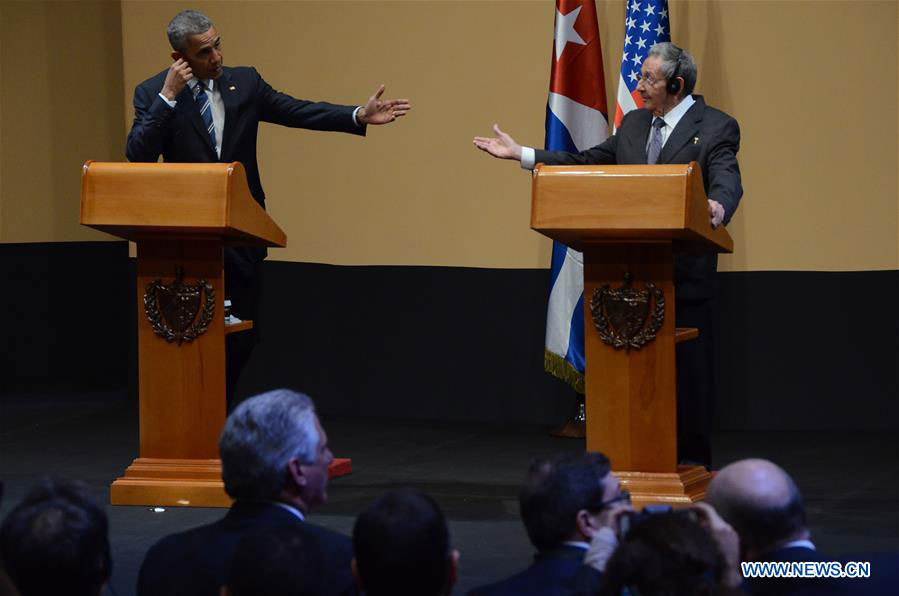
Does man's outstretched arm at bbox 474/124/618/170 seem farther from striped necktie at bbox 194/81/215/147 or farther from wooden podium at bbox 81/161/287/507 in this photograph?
striped necktie at bbox 194/81/215/147

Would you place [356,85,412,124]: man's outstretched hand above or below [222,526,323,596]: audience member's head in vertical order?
above

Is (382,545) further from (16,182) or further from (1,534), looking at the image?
(16,182)

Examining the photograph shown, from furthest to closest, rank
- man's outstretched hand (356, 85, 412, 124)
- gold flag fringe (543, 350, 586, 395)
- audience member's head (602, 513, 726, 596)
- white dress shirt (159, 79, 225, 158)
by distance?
gold flag fringe (543, 350, 586, 395)
man's outstretched hand (356, 85, 412, 124)
white dress shirt (159, 79, 225, 158)
audience member's head (602, 513, 726, 596)

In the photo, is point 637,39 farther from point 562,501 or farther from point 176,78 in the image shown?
point 562,501

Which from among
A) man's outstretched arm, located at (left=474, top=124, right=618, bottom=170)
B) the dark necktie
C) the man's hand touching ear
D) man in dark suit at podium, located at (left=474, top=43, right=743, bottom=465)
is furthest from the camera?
the man's hand touching ear

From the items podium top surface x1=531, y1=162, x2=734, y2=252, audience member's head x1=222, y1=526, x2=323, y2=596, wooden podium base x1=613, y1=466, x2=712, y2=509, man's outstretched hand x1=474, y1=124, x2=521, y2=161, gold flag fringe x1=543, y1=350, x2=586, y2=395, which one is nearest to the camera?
audience member's head x1=222, y1=526, x2=323, y2=596

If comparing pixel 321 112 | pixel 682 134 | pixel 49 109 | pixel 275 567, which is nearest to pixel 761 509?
pixel 275 567

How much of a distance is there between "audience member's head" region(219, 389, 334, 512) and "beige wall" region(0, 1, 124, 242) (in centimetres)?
623

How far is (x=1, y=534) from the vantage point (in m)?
2.24

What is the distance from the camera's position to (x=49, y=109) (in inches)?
340

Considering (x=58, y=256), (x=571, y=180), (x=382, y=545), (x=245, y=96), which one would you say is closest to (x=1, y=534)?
(x=382, y=545)

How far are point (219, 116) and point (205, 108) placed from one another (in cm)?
7

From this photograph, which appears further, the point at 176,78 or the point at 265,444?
the point at 176,78

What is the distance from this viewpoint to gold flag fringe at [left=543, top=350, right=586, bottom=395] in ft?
21.6
